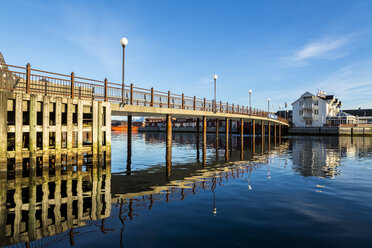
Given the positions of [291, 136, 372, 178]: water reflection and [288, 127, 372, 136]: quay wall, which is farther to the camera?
[288, 127, 372, 136]: quay wall

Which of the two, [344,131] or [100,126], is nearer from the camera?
[100,126]

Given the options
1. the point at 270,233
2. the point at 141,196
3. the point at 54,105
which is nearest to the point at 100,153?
the point at 54,105

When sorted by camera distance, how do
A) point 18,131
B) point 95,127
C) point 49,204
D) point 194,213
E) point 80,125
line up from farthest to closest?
1. point 95,127
2. point 80,125
3. point 18,131
4. point 49,204
5. point 194,213

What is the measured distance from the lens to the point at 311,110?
83.9 metres

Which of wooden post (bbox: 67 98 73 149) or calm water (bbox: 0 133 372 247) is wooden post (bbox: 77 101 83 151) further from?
calm water (bbox: 0 133 372 247)

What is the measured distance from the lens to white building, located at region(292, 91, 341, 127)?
268ft

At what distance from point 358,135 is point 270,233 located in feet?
268

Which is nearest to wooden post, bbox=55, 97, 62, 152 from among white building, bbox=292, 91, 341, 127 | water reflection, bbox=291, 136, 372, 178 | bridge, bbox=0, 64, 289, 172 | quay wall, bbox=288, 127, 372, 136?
bridge, bbox=0, 64, 289, 172

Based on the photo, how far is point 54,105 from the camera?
1325 centimetres

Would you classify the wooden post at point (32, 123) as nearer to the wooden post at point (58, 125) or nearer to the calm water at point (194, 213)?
the wooden post at point (58, 125)

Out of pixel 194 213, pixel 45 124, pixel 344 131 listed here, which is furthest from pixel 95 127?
pixel 344 131

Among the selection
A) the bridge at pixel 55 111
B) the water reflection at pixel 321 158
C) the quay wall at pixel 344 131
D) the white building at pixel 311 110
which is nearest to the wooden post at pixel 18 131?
the bridge at pixel 55 111

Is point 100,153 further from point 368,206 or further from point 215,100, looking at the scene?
point 215,100

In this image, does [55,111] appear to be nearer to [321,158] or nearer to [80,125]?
[80,125]
